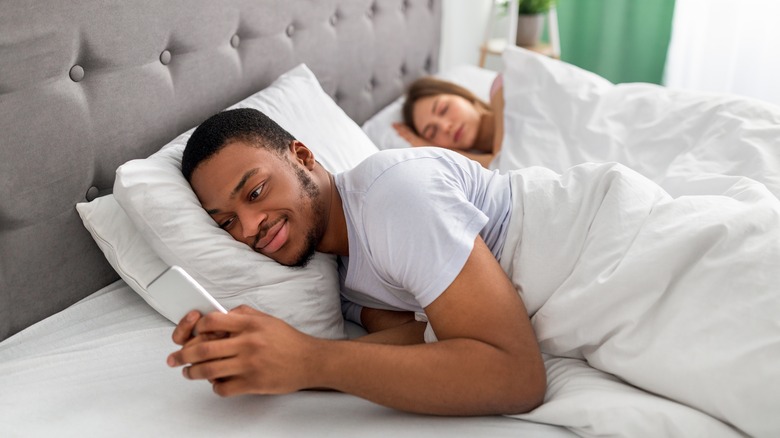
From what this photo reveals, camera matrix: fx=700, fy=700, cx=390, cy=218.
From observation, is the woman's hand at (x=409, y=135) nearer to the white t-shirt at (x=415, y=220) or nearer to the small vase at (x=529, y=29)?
the white t-shirt at (x=415, y=220)

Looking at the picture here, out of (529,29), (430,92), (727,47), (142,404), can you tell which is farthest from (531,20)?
(142,404)

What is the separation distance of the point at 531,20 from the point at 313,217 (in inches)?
87.4

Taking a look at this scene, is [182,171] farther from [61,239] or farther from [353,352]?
[353,352]

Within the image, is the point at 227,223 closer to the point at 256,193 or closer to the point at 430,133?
the point at 256,193

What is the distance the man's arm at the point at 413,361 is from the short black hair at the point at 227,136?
37 centimetres

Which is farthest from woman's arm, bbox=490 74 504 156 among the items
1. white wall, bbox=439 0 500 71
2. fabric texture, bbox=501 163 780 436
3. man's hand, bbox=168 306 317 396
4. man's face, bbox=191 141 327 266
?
man's hand, bbox=168 306 317 396

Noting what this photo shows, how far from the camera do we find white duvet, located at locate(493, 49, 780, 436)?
97 cm

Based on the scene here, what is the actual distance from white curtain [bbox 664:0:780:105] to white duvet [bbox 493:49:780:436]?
67.4 inches

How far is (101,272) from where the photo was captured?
1407 millimetres

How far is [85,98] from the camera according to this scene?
1.31 m

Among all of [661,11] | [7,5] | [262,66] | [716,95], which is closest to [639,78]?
[661,11]

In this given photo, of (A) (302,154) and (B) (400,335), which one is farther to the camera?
(A) (302,154)

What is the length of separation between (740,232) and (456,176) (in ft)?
1.52

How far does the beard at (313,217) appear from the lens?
128cm
